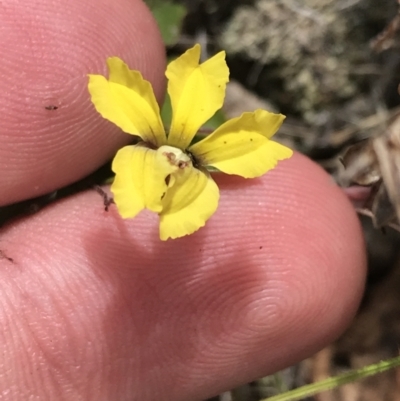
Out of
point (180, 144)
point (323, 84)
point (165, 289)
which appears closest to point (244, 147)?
point (180, 144)

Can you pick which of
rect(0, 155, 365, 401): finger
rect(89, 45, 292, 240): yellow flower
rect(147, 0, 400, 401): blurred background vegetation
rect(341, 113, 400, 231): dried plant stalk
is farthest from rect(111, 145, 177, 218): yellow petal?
rect(147, 0, 400, 401): blurred background vegetation

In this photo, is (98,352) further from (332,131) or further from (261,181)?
(332,131)

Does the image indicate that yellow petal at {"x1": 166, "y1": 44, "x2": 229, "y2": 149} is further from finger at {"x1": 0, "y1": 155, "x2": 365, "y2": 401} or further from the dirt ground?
the dirt ground

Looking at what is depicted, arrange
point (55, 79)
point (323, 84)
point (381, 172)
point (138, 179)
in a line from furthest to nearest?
point (323, 84)
point (381, 172)
point (55, 79)
point (138, 179)

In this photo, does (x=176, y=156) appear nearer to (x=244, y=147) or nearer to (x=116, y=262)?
(x=244, y=147)

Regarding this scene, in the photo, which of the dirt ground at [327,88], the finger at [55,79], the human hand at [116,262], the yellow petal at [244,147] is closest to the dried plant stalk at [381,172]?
the human hand at [116,262]

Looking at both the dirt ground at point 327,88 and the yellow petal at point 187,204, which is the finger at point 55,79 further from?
the dirt ground at point 327,88
